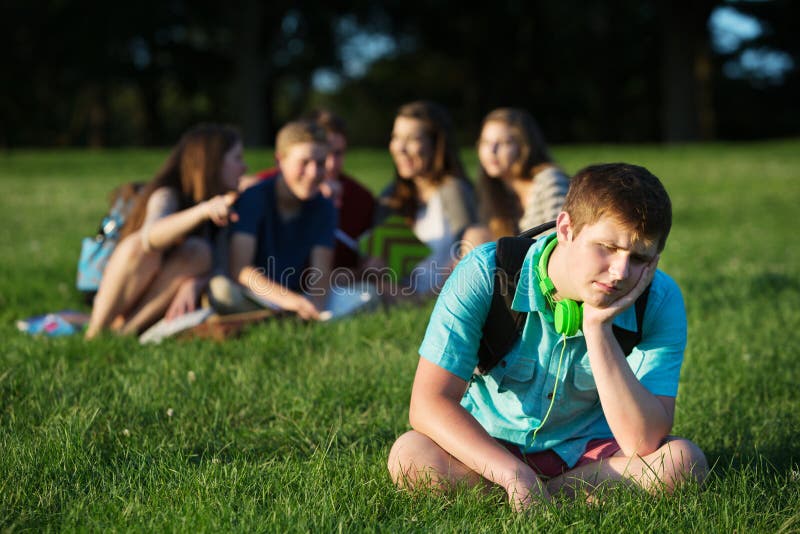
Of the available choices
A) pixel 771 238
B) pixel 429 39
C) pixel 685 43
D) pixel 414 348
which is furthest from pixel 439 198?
pixel 429 39

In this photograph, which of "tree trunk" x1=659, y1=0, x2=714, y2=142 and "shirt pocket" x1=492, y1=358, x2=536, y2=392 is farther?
"tree trunk" x1=659, y1=0, x2=714, y2=142

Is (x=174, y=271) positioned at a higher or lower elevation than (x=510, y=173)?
lower

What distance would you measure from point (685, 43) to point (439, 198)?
87.9ft

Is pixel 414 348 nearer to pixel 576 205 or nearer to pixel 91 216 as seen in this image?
pixel 576 205

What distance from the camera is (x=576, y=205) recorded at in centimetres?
281

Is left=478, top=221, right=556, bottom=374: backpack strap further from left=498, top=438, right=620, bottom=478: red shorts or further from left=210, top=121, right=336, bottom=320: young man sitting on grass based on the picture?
left=210, top=121, right=336, bottom=320: young man sitting on grass

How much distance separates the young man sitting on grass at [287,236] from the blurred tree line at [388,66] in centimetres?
2578

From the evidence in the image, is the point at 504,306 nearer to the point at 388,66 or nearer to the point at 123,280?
the point at 123,280

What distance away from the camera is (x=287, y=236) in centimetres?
622

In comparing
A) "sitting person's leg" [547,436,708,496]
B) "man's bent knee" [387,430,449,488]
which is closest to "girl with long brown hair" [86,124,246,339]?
"man's bent knee" [387,430,449,488]

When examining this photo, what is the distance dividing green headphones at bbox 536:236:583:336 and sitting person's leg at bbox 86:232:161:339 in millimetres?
3454

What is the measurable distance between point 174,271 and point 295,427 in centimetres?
232

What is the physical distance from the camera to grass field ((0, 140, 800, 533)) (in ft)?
9.55

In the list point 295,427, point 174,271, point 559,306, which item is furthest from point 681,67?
point 559,306
